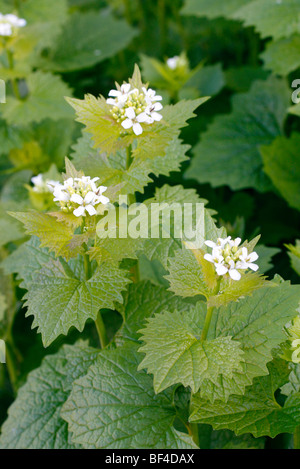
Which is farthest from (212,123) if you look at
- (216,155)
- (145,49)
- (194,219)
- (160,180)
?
(194,219)

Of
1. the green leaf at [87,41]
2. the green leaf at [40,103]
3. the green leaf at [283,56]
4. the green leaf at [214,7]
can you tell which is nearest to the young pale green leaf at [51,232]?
the green leaf at [40,103]

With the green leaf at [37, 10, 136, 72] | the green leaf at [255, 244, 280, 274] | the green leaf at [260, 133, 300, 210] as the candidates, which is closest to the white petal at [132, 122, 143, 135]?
the green leaf at [255, 244, 280, 274]

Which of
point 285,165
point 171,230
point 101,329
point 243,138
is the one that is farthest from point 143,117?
point 243,138

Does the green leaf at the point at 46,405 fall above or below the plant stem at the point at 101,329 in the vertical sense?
below

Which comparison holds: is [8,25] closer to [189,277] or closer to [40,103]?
[40,103]

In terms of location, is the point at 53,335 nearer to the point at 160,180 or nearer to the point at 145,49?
the point at 160,180

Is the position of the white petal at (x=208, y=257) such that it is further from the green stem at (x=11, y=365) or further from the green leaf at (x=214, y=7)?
the green leaf at (x=214, y=7)

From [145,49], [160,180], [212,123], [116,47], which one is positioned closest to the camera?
[160,180]
